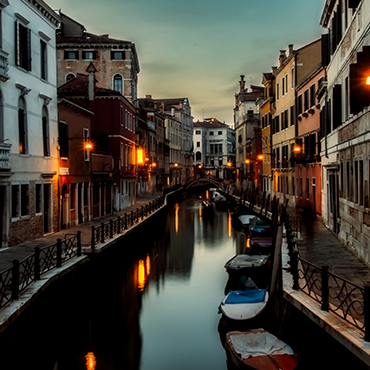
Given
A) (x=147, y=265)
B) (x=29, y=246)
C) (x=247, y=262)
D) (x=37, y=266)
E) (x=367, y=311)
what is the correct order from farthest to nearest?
(x=147, y=265)
(x=29, y=246)
(x=247, y=262)
(x=37, y=266)
(x=367, y=311)

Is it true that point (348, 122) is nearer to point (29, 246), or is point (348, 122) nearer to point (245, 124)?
point (29, 246)

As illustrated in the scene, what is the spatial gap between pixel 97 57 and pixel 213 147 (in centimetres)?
5835

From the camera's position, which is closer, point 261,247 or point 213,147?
point 261,247

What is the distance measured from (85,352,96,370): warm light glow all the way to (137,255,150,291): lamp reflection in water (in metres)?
5.71

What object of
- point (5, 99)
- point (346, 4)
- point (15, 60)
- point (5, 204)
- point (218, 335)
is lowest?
point (218, 335)

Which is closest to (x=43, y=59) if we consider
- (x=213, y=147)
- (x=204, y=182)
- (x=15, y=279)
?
(x=15, y=279)

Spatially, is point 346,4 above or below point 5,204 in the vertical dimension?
above

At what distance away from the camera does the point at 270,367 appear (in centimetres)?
739

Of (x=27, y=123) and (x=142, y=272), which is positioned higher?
(x=27, y=123)

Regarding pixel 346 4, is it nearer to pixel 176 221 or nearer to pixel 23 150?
pixel 23 150

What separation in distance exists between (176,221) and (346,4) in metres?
24.1

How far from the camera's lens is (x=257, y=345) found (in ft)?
26.5

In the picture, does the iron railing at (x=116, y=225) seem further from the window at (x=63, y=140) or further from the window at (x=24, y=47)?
the window at (x=24, y=47)

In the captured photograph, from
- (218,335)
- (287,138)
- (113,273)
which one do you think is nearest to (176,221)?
(287,138)
